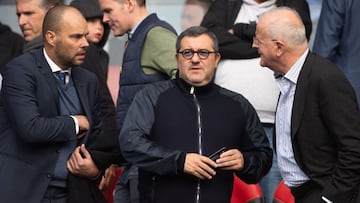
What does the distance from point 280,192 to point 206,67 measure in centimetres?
108

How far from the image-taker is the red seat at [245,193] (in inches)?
255

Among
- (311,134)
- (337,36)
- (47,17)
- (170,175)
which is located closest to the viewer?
(311,134)

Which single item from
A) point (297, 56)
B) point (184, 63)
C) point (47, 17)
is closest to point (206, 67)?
point (184, 63)

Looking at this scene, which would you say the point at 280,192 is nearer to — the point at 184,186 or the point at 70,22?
the point at 184,186

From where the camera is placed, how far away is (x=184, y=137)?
5785 millimetres

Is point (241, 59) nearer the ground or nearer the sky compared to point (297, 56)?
nearer the ground

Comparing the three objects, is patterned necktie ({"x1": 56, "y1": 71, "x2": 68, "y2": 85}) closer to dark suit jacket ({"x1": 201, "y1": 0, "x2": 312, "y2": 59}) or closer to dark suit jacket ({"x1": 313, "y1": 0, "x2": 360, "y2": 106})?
dark suit jacket ({"x1": 201, "y1": 0, "x2": 312, "y2": 59})

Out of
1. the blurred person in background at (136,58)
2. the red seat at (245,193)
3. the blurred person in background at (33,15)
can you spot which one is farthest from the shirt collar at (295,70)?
the blurred person in background at (33,15)

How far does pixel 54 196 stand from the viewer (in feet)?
19.7

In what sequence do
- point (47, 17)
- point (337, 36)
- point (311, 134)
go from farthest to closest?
point (337, 36) → point (47, 17) → point (311, 134)

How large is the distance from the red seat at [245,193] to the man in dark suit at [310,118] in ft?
2.98

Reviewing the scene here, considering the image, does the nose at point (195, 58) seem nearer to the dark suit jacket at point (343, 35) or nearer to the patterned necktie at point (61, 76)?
the patterned necktie at point (61, 76)

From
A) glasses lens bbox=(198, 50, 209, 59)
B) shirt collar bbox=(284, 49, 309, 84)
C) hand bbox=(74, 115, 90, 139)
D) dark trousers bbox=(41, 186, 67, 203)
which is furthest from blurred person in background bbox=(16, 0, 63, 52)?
shirt collar bbox=(284, 49, 309, 84)

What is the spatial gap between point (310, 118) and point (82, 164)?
5.02 ft
